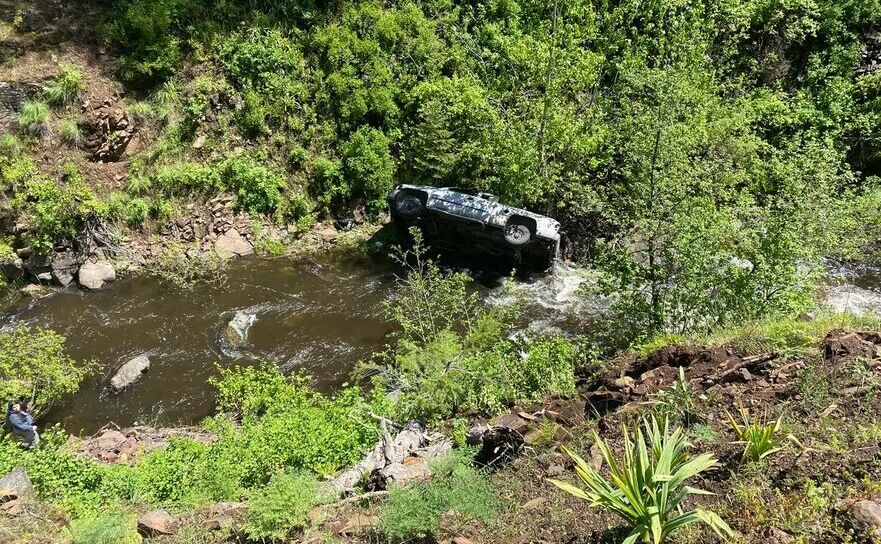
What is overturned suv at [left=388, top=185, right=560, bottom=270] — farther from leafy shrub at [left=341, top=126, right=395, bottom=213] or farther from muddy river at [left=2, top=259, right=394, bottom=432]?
muddy river at [left=2, top=259, right=394, bottom=432]

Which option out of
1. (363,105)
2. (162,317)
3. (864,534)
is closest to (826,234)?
(864,534)

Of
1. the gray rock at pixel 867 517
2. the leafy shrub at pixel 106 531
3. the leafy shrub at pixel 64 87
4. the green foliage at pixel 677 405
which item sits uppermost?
the leafy shrub at pixel 64 87

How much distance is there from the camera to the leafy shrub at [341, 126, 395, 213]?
13781 mm

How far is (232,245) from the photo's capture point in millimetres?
13297

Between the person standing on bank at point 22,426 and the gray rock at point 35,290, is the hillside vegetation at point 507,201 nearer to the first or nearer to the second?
the person standing on bank at point 22,426

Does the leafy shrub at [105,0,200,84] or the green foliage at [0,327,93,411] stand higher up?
the leafy shrub at [105,0,200,84]

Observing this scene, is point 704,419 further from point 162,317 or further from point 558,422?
point 162,317

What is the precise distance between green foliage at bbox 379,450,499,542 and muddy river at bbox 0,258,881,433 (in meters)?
5.09

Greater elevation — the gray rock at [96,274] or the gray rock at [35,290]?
the gray rock at [96,274]

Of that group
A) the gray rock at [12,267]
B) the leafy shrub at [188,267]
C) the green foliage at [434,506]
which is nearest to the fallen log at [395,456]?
the green foliage at [434,506]

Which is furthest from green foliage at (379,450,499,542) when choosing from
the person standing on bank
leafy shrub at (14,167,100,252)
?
leafy shrub at (14,167,100,252)

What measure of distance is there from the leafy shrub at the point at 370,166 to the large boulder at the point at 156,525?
895 centimetres

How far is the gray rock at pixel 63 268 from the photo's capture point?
40.0 ft

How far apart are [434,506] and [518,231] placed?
766 cm
